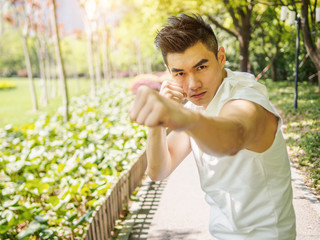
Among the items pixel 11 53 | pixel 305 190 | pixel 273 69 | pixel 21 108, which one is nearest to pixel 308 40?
pixel 305 190

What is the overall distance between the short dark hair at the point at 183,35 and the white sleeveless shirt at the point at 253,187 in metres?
0.24

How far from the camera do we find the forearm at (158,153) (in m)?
1.30

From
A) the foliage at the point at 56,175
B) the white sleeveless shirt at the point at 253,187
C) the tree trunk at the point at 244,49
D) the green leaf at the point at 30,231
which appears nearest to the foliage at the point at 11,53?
the tree trunk at the point at 244,49

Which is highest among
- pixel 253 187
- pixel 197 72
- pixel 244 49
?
pixel 244 49

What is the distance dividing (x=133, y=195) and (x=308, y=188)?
2.62 m

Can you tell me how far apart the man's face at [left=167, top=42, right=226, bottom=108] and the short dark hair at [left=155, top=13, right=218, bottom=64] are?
0.09 ft

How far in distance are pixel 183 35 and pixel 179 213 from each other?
326cm

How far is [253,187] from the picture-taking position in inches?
45.3

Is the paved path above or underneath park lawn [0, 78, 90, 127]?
underneath

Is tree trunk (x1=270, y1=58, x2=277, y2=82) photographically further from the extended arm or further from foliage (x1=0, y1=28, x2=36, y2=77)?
foliage (x1=0, y1=28, x2=36, y2=77)

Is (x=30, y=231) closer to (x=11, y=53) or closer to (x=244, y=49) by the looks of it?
(x=244, y=49)

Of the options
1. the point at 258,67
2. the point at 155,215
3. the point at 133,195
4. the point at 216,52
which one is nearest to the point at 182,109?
the point at 216,52

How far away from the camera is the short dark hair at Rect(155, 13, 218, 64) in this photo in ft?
4.27

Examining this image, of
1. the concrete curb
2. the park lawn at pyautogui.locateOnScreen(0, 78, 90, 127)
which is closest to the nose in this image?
the concrete curb
